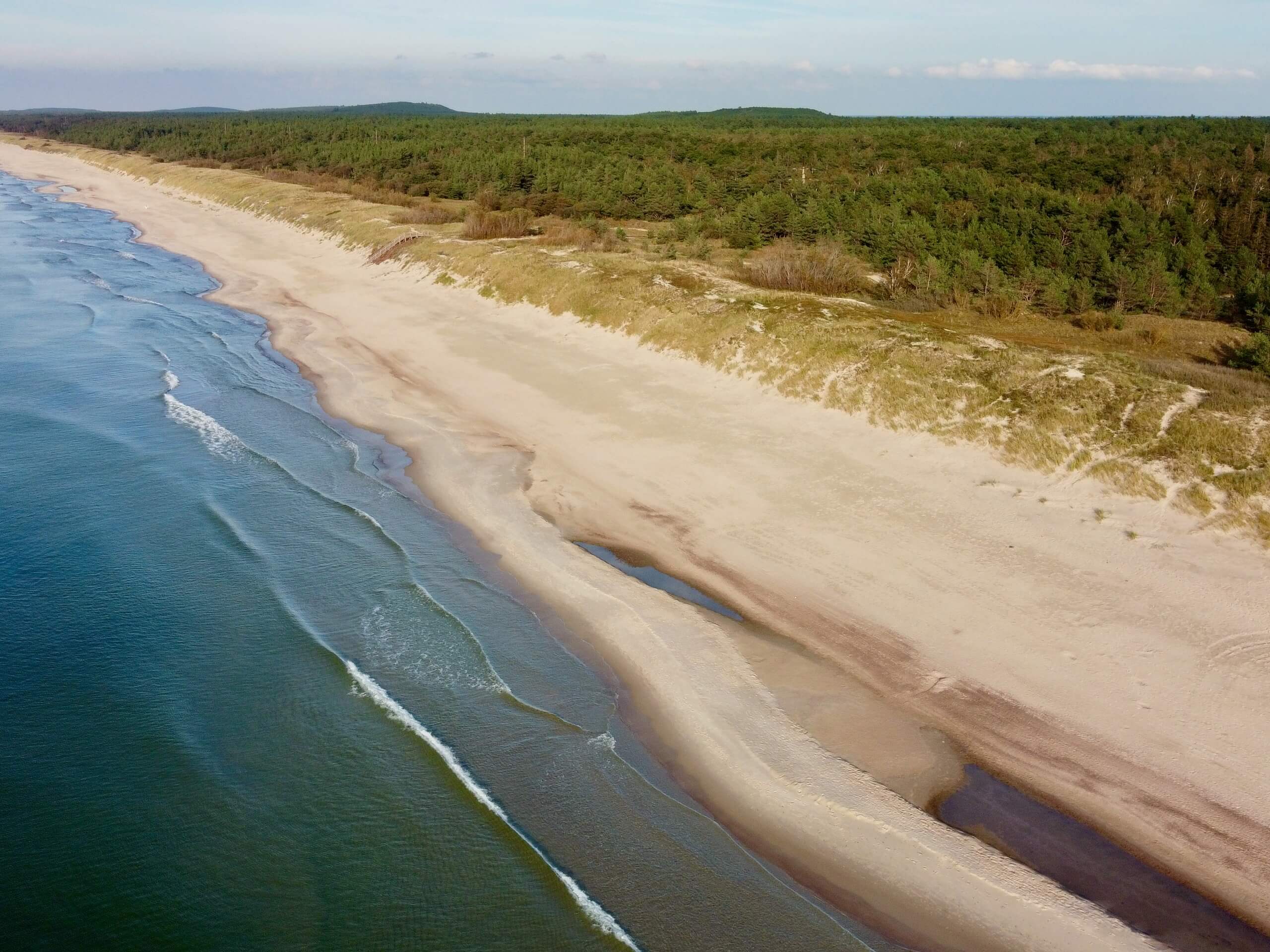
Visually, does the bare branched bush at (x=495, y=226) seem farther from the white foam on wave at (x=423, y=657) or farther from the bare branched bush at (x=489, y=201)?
the white foam on wave at (x=423, y=657)

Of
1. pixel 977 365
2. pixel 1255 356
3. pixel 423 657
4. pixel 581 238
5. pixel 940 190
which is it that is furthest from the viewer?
pixel 940 190

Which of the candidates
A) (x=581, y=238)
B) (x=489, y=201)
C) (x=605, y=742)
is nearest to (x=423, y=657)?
(x=605, y=742)

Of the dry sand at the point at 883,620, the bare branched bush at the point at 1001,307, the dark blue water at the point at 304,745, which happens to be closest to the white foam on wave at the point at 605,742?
the dark blue water at the point at 304,745

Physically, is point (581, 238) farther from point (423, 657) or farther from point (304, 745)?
point (304, 745)

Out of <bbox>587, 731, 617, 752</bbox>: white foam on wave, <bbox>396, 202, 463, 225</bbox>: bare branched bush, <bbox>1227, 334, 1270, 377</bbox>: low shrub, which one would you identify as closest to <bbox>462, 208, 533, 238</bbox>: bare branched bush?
<bbox>396, 202, 463, 225</bbox>: bare branched bush

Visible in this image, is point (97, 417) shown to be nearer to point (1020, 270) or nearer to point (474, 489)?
point (474, 489)

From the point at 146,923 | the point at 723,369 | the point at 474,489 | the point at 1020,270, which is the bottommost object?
the point at 146,923

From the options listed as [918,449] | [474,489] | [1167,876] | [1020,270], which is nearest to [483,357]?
[474,489]
